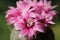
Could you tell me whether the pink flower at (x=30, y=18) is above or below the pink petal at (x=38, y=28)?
above

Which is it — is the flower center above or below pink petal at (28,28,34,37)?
above

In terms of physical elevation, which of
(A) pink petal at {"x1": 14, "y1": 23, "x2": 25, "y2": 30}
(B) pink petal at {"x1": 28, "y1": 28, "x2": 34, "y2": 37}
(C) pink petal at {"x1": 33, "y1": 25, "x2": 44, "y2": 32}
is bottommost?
(B) pink petal at {"x1": 28, "y1": 28, "x2": 34, "y2": 37}

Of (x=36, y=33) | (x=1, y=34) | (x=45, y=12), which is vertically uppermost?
(x=45, y=12)

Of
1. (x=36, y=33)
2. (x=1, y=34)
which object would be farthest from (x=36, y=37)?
(x=1, y=34)

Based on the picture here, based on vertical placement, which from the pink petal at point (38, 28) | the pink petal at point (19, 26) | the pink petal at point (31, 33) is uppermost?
the pink petal at point (19, 26)

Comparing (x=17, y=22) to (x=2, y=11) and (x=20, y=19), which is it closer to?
(x=20, y=19)

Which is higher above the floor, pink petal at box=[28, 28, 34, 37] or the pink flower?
the pink flower

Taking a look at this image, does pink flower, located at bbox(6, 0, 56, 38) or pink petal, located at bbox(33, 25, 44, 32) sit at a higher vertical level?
pink flower, located at bbox(6, 0, 56, 38)

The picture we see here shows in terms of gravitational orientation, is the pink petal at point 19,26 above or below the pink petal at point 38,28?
above
